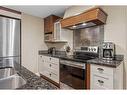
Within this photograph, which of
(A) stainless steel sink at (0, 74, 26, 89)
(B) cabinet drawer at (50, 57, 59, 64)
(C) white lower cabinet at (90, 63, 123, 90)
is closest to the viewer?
(A) stainless steel sink at (0, 74, 26, 89)

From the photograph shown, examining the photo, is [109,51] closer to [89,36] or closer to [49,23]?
[89,36]

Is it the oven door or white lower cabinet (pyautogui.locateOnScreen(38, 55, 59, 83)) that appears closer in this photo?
the oven door

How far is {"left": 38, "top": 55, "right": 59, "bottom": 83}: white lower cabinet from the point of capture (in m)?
2.70

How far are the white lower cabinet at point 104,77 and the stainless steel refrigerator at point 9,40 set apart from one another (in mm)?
1893

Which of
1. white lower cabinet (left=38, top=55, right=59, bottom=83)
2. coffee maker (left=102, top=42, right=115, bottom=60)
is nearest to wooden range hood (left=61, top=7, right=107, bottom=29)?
coffee maker (left=102, top=42, right=115, bottom=60)

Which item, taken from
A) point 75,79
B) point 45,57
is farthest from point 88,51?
point 45,57

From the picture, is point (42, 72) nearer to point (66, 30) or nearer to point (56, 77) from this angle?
point (56, 77)

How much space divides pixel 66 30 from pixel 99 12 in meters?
1.26

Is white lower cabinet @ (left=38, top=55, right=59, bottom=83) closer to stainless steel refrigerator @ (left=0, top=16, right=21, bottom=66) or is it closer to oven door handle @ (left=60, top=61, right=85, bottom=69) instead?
oven door handle @ (left=60, top=61, right=85, bottom=69)

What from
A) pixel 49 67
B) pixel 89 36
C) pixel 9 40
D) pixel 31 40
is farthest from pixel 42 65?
pixel 89 36

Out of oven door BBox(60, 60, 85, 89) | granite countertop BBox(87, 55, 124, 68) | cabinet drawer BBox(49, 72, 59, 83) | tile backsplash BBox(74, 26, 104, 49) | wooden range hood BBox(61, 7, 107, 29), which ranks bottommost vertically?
cabinet drawer BBox(49, 72, 59, 83)

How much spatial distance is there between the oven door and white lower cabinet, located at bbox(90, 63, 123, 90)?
0.68ft

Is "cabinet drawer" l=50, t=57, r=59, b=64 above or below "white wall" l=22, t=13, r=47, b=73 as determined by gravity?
below

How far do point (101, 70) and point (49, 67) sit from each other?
1.66 metres
